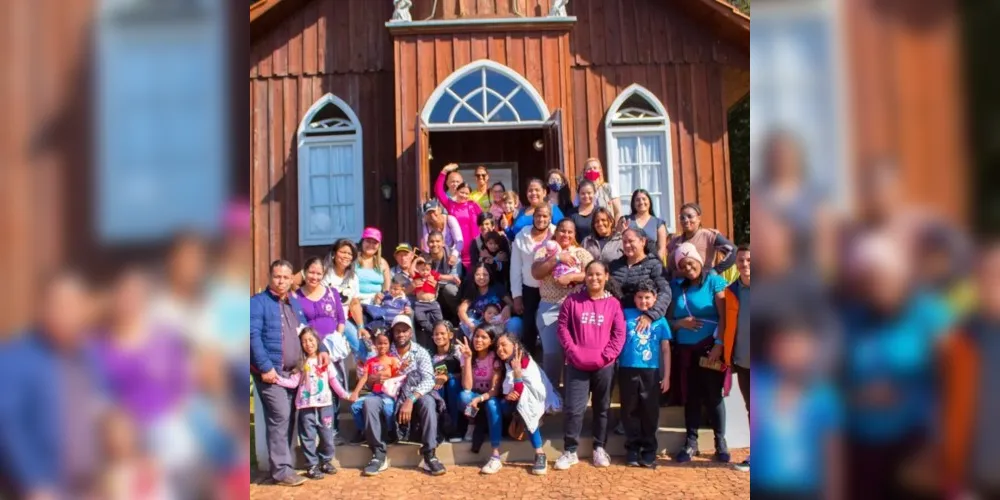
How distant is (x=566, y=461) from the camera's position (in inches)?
207

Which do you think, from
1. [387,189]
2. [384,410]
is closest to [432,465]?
[384,410]

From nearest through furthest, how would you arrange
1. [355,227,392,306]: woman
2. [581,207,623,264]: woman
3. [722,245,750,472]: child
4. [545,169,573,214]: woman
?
1. [722,245,750,472]: child
2. [581,207,623,264]: woman
3. [355,227,392,306]: woman
4. [545,169,573,214]: woman

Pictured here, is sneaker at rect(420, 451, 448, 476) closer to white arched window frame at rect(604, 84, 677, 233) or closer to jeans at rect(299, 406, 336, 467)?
jeans at rect(299, 406, 336, 467)

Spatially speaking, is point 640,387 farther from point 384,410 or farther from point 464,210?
point 464,210

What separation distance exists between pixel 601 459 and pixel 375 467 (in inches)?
62.8

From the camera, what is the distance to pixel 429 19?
32.6ft

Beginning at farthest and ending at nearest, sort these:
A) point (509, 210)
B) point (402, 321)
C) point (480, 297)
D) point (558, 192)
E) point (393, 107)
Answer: point (393, 107), point (509, 210), point (558, 192), point (480, 297), point (402, 321)

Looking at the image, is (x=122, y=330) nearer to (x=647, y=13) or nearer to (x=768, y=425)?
(x=768, y=425)

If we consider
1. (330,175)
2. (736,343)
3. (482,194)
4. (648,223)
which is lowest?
(736,343)

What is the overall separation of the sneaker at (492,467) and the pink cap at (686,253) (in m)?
2.02

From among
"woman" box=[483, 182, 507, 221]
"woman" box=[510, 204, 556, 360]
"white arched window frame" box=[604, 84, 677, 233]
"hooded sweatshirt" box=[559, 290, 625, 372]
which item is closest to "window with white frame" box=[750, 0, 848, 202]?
"hooded sweatshirt" box=[559, 290, 625, 372]

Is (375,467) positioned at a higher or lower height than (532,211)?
lower

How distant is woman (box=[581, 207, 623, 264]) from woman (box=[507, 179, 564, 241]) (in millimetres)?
505

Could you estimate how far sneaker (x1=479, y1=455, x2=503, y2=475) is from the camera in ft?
17.1
